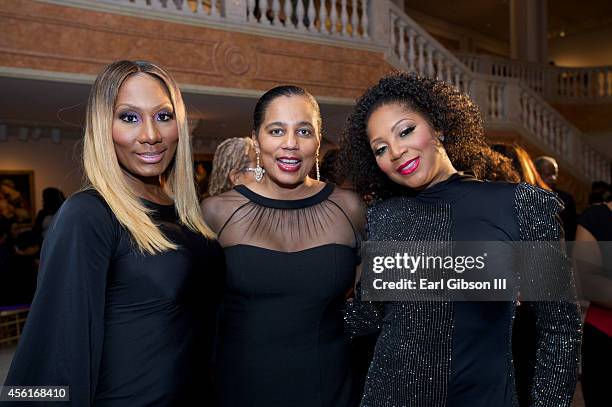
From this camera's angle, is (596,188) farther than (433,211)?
Yes

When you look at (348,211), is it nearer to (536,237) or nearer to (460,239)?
(460,239)

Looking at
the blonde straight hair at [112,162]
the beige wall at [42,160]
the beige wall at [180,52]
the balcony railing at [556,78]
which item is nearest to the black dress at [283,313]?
the blonde straight hair at [112,162]

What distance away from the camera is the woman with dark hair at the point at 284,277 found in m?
1.77

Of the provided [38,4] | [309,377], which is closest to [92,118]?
[309,377]

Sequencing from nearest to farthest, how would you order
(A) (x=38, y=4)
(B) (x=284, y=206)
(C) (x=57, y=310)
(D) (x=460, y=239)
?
(C) (x=57, y=310) → (D) (x=460, y=239) → (B) (x=284, y=206) → (A) (x=38, y=4)

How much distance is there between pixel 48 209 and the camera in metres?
5.69

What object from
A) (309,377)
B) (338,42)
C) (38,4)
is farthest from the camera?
(338,42)

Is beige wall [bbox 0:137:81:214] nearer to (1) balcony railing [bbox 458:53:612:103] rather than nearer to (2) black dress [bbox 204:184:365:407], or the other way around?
(2) black dress [bbox 204:184:365:407]

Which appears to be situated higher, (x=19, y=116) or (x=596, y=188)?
(x=19, y=116)

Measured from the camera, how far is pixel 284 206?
1.93 meters

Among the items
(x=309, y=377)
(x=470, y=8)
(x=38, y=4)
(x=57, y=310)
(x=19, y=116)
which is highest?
(x=470, y=8)

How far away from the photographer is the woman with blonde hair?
1311mm

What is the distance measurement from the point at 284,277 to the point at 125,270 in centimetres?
55

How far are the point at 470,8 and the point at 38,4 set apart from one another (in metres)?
13.3
